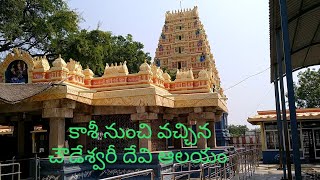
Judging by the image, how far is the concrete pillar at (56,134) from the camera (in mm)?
10109

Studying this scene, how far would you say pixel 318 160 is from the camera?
1858 cm

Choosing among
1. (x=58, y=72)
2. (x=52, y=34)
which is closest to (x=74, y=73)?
(x=58, y=72)

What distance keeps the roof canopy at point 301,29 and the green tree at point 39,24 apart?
1495 cm

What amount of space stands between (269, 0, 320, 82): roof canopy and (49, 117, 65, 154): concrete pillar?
6692mm

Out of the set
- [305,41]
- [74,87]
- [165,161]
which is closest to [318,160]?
[305,41]

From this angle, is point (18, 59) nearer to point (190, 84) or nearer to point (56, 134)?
point (56, 134)

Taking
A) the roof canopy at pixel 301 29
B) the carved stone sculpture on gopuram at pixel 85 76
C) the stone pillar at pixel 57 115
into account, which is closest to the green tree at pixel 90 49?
the carved stone sculpture on gopuram at pixel 85 76

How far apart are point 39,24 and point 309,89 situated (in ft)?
79.2

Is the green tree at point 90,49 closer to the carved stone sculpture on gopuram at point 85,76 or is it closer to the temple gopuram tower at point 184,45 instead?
the temple gopuram tower at point 184,45

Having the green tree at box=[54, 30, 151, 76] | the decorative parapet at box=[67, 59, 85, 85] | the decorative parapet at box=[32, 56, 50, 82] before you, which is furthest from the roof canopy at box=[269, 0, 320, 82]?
the green tree at box=[54, 30, 151, 76]

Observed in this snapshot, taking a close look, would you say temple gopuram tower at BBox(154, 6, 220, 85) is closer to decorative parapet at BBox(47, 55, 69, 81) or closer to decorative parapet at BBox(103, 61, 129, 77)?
decorative parapet at BBox(103, 61, 129, 77)

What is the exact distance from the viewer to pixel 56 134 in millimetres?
10203

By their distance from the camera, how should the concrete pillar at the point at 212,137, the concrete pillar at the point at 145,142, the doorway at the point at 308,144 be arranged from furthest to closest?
the doorway at the point at 308,144 < the concrete pillar at the point at 212,137 < the concrete pillar at the point at 145,142

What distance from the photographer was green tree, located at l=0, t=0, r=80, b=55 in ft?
65.0
